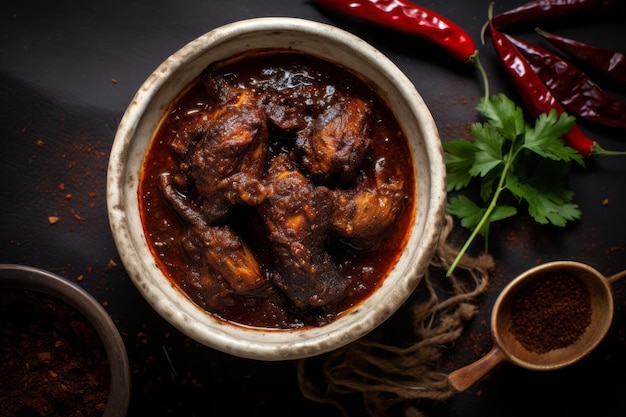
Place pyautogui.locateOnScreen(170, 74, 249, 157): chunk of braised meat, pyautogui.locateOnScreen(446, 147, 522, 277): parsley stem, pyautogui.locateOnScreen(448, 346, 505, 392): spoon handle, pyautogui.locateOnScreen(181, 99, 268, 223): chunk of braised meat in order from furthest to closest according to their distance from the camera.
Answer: pyautogui.locateOnScreen(446, 147, 522, 277): parsley stem < pyautogui.locateOnScreen(448, 346, 505, 392): spoon handle < pyautogui.locateOnScreen(170, 74, 249, 157): chunk of braised meat < pyautogui.locateOnScreen(181, 99, 268, 223): chunk of braised meat

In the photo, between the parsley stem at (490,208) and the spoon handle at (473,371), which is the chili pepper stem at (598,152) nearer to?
the parsley stem at (490,208)

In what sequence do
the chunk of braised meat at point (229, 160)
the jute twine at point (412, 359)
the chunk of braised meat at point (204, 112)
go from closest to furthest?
the chunk of braised meat at point (229, 160)
the chunk of braised meat at point (204, 112)
the jute twine at point (412, 359)

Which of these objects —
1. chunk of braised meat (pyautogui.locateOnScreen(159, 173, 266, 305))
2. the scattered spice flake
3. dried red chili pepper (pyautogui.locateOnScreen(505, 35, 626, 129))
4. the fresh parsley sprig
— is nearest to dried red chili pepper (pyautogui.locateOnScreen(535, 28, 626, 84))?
dried red chili pepper (pyautogui.locateOnScreen(505, 35, 626, 129))

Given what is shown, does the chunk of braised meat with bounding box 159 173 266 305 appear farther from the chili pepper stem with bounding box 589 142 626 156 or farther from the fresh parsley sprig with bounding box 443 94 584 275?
the chili pepper stem with bounding box 589 142 626 156

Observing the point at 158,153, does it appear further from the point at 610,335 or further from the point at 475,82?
the point at 610,335

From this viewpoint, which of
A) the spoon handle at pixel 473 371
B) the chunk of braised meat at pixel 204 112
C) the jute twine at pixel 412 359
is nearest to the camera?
the chunk of braised meat at pixel 204 112

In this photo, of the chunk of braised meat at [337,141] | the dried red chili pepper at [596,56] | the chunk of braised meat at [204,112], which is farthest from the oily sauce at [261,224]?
the dried red chili pepper at [596,56]

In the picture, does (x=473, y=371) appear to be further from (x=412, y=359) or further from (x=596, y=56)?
(x=596, y=56)
